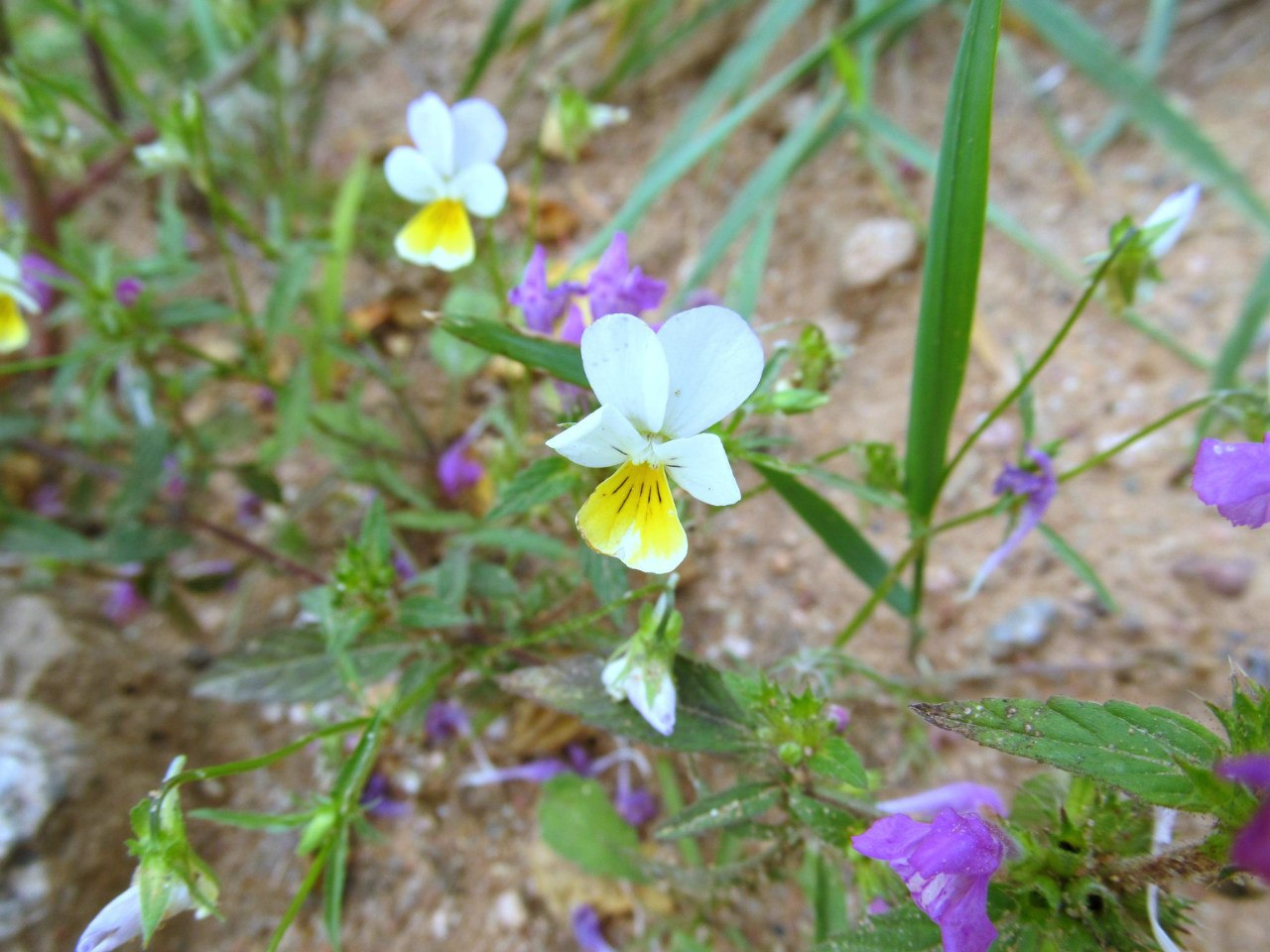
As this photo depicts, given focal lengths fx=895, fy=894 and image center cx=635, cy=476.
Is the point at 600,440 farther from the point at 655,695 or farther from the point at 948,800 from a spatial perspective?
the point at 948,800

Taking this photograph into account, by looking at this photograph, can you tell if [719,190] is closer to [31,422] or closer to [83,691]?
[31,422]

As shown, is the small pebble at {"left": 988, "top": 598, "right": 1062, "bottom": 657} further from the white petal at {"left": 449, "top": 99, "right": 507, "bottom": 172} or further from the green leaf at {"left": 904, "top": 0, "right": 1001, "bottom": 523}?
the white petal at {"left": 449, "top": 99, "right": 507, "bottom": 172}

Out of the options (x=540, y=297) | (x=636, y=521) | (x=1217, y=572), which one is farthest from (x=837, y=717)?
(x=1217, y=572)

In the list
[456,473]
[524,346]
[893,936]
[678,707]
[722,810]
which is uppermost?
[456,473]

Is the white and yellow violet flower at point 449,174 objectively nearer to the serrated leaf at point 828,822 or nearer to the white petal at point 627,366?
the white petal at point 627,366

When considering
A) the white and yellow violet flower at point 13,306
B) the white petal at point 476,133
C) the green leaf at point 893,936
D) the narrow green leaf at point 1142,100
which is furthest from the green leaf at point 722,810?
the narrow green leaf at point 1142,100
